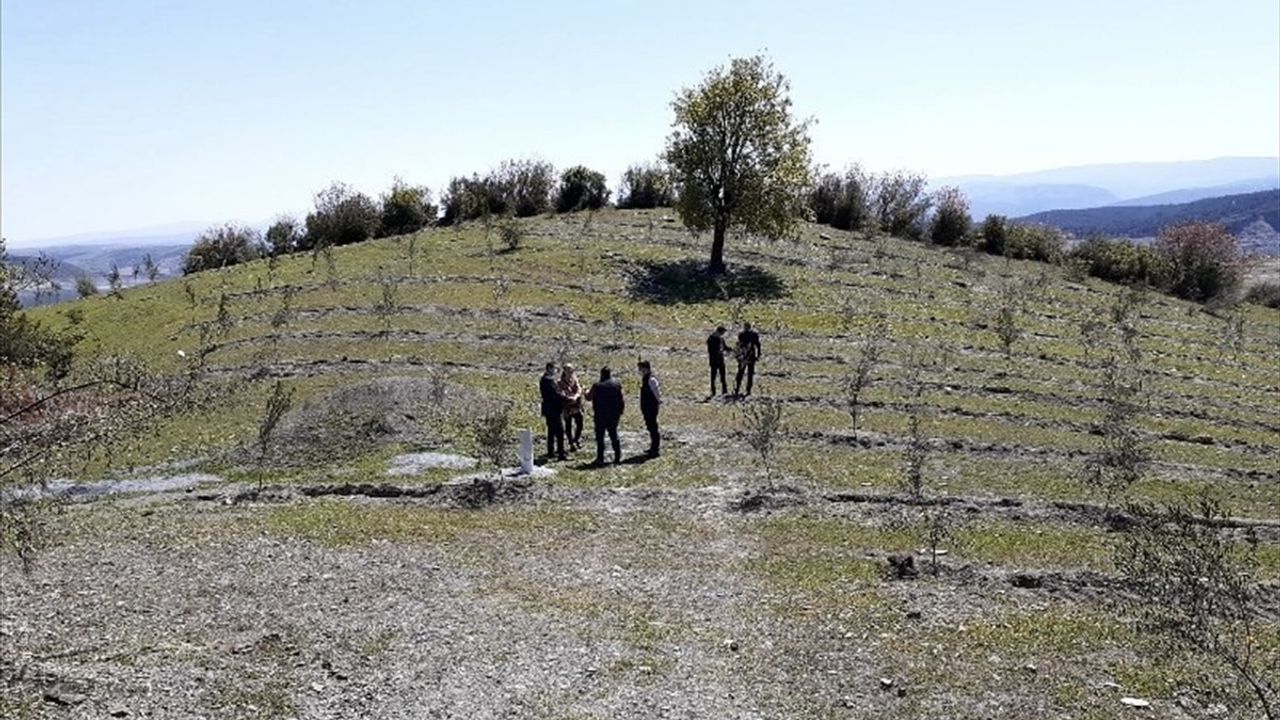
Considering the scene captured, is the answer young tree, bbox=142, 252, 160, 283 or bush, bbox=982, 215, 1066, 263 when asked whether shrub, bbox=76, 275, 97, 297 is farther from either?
bush, bbox=982, 215, 1066, 263

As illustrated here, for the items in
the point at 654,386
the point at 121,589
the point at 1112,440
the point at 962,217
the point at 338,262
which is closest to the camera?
the point at 121,589

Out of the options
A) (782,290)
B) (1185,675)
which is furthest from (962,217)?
(1185,675)

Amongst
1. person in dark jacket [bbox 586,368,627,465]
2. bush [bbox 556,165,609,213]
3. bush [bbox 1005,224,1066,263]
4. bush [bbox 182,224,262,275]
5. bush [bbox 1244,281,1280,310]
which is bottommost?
bush [bbox 1244,281,1280,310]

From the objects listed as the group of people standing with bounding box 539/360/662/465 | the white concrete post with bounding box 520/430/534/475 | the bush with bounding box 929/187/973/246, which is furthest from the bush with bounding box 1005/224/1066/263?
the white concrete post with bounding box 520/430/534/475

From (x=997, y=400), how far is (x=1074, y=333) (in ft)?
49.1

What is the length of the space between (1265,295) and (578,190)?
5118 centimetres

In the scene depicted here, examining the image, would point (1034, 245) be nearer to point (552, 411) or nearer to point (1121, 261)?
point (1121, 261)

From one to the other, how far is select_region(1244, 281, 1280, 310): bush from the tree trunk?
130 ft

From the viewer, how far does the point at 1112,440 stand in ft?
90.6

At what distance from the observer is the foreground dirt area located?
12.5m

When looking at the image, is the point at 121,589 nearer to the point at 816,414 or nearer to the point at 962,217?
the point at 816,414

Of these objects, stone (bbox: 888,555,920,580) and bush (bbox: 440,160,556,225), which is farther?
bush (bbox: 440,160,556,225)

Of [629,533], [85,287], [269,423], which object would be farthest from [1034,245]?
[85,287]

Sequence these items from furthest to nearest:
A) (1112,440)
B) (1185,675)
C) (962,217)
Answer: (962,217)
(1112,440)
(1185,675)
